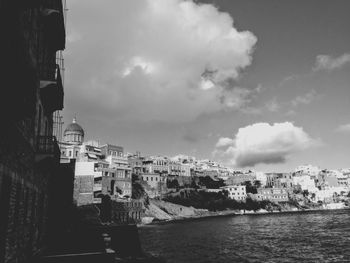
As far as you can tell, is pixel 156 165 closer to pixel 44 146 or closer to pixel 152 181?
pixel 152 181

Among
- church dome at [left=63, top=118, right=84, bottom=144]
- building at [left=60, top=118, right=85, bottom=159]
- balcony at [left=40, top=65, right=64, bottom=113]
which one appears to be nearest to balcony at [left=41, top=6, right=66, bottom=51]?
balcony at [left=40, top=65, right=64, bottom=113]

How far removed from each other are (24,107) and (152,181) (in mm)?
118281

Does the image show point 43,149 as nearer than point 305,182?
Yes

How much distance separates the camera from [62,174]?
28625mm

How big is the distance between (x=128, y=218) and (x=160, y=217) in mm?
19256

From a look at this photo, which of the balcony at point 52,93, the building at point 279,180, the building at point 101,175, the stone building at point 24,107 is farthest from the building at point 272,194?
the stone building at point 24,107

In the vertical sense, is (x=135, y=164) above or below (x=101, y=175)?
above

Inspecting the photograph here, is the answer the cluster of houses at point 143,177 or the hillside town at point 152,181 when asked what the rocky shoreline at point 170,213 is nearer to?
the hillside town at point 152,181

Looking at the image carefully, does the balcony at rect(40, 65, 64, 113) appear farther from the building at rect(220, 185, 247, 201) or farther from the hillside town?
the building at rect(220, 185, 247, 201)

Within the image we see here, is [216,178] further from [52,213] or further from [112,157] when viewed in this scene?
[52,213]

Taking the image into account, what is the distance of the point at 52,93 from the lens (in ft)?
52.1

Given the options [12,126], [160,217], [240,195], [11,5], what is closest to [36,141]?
[12,126]

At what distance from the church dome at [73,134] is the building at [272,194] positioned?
93320 mm

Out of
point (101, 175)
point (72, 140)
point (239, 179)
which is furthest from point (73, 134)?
point (239, 179)
